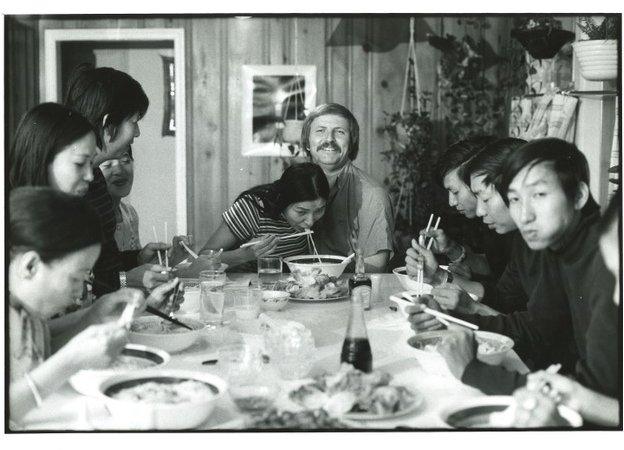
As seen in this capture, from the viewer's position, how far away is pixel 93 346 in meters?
1.63

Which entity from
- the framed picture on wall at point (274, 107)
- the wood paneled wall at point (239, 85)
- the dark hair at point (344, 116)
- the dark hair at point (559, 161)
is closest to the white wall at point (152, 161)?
the wood paneled wall at point (239, 85)

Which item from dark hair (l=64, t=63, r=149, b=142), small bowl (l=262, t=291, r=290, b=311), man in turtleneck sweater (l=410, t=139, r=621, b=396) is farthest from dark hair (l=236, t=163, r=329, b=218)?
man in turtleneck sweater (l=410, t=139, r=621, b=396)

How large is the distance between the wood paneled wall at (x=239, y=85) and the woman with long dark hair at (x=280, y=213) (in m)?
0.88

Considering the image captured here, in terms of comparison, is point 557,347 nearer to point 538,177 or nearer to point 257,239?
point 538,177

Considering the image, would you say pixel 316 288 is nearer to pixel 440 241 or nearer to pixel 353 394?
pixel 440 241

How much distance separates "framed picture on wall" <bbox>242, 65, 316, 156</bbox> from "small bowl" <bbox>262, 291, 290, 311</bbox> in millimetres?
1871

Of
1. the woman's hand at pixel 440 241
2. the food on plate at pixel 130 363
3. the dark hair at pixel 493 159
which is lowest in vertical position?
the food on plate at pixel 130 363

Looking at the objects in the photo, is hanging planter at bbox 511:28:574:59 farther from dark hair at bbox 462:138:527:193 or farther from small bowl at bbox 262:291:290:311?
small bowl at bbox 262:291:290:311

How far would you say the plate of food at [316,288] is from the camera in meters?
2.57

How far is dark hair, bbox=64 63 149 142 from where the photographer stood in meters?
2.25

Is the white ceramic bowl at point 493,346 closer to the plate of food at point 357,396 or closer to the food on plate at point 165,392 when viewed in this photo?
the plate of food at point 357,396

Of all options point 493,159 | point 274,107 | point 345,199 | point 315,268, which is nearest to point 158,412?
point 315,268

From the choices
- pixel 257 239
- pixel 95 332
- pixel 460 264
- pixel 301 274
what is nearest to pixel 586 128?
pixel 460 264

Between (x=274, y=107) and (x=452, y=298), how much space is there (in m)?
2.22
